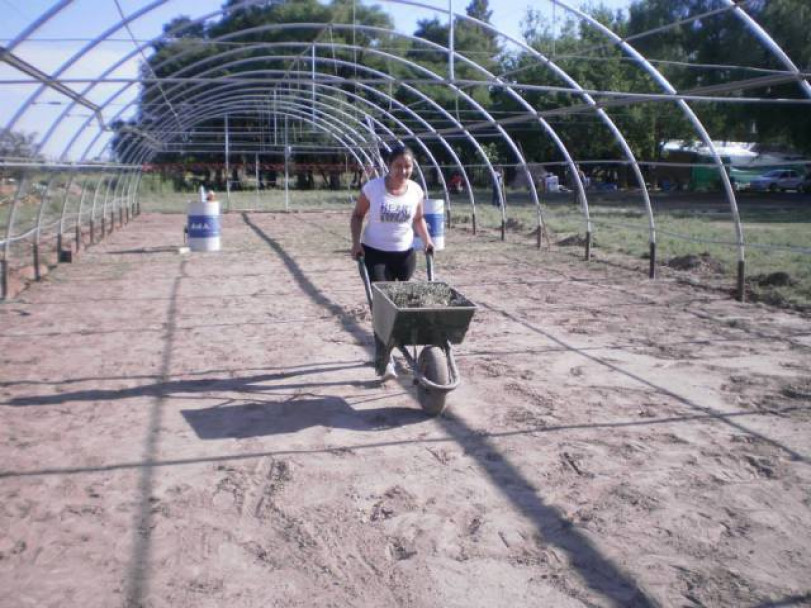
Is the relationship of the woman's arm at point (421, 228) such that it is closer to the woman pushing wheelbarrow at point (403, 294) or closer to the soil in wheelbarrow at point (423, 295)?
the woman pushing wheelbarrow at point (403, 294)

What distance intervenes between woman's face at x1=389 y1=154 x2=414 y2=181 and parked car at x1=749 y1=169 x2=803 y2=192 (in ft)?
122

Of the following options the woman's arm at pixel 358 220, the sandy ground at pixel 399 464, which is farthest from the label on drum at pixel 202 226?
the woman's arm at pixel 358 220

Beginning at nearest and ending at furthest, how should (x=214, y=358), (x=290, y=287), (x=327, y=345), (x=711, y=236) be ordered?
(x=214, y=358) → (x=327, y=345) → (x=290, y=287) → (x=711, y=236)

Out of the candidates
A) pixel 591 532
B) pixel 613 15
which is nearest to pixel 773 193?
pixel 613 15

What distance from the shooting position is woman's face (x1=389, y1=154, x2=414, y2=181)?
5.68 m

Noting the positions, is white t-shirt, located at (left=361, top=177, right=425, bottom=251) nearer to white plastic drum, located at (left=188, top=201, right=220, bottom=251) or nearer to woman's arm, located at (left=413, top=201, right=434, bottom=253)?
woman's arm, located at (left=413, top=201, right=434, bottom=253)

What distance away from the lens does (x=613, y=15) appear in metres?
45.8

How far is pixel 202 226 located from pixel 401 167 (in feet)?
30.1

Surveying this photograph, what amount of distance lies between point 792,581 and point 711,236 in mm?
15287

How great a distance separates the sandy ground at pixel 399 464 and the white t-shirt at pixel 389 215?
1025mm

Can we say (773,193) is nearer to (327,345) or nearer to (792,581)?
(327,345)

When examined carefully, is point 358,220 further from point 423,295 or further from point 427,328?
point 427,328

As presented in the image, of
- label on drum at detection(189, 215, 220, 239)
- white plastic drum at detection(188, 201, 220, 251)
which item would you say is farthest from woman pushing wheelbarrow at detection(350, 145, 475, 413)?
label on drum at detection(189, 215, 220, 239)

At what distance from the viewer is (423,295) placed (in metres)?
5.49
